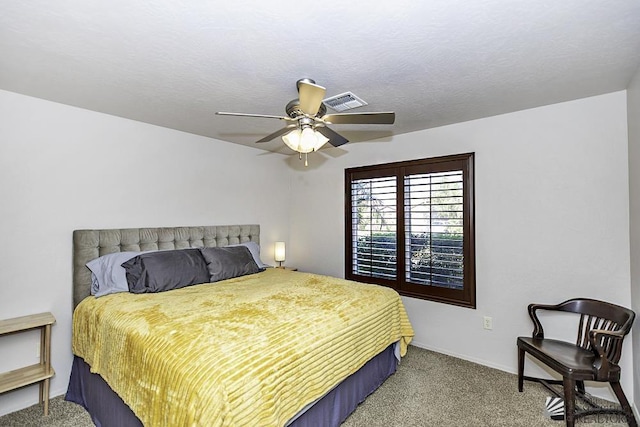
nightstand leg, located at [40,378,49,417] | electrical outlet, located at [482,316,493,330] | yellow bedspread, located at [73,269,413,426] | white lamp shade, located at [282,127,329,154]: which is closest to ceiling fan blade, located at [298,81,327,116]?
white lamp shade, located at [282,127,329,154]

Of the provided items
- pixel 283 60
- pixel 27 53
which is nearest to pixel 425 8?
pixel 283 60

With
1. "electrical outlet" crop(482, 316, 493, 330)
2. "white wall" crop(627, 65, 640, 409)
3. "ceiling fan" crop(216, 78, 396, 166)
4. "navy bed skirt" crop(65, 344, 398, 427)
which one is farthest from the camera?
"electrical outlet" crop(482, 316, 493, 330)

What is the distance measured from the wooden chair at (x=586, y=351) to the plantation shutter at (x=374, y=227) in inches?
61.4

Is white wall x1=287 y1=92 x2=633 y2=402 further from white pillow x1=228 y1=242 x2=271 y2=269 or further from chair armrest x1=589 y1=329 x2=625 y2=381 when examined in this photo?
white pillow x1=228 y1=242 x2=271 y2=269

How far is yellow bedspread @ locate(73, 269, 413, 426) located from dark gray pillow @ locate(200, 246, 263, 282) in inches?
13.4

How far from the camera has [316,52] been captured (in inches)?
73.5

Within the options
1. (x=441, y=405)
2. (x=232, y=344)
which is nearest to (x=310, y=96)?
(x=232, y=344)

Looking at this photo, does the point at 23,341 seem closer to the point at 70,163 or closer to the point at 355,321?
the point at 70,163

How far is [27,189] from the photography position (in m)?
2.54

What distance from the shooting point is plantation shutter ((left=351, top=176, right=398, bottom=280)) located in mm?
3805

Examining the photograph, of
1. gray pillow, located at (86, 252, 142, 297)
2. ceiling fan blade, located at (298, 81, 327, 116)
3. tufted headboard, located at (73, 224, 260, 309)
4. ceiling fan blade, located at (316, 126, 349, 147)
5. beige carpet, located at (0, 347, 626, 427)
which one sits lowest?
beige carpet, located at (0, 347, 626, 427)

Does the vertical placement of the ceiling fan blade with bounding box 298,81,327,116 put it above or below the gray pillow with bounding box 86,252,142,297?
above

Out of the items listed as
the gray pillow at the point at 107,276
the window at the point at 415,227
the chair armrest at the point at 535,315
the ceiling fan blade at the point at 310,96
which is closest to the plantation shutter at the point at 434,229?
the window at the point at 415,227

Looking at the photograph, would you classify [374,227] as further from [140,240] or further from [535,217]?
[140,240]
